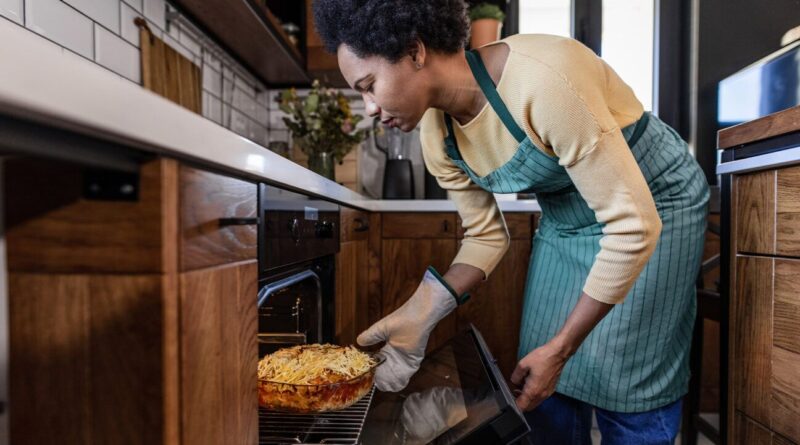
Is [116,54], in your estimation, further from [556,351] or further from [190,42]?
[556,351]

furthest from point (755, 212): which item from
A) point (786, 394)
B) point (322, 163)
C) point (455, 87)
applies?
point (322, 163)

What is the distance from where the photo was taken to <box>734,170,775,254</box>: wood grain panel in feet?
3.64

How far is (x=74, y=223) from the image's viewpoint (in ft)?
1.57

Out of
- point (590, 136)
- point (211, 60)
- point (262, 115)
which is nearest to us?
point (590, 136)

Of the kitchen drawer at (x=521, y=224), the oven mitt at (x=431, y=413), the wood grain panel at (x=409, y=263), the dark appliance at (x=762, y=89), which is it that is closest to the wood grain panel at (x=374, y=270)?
the wood grain panel at (x=409, y=263)

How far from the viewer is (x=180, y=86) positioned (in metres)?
1.68

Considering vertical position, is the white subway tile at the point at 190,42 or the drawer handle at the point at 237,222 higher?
the white subway tile at the point at 190,42

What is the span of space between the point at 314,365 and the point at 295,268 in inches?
8.9

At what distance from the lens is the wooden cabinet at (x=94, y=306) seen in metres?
0.48

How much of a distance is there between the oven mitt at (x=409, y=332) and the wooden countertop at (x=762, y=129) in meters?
0.67

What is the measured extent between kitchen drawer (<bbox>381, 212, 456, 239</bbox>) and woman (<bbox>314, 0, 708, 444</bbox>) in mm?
738

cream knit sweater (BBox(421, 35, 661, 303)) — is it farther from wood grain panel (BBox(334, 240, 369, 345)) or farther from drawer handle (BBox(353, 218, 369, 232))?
drawer handle (BBox(353, 218, 369, 232))

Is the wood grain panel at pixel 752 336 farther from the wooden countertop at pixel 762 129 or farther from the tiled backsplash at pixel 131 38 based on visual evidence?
the tiled backsplash at pixel 131 38

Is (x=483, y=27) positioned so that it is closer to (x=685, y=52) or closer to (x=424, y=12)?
(x=685, y=52)
